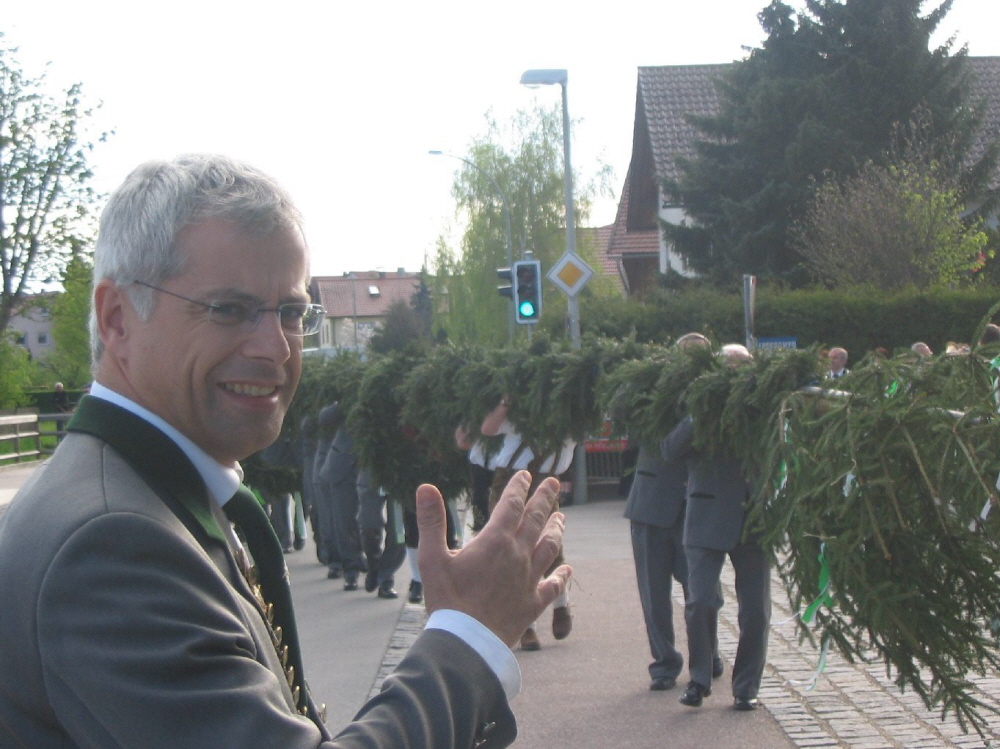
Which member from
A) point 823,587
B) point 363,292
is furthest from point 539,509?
point 363,292

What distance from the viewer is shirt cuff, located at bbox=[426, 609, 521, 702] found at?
1656mm

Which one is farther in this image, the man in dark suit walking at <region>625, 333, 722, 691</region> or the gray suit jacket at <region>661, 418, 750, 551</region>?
the man in dark suit walking at <region>625, 333, 722, 691</region>

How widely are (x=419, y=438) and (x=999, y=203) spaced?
77.1 feet

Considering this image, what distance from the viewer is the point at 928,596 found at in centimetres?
352

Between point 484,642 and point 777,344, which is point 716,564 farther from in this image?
point 484,642

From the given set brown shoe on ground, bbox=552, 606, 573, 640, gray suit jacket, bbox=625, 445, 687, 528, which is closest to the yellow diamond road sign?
brown shoe on ground, bbox=552, 606, 573, 640

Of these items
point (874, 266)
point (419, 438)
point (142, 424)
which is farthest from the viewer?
point (874, 266)

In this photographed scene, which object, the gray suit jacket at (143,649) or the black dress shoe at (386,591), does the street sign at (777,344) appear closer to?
the black dress shoe at (386,591)

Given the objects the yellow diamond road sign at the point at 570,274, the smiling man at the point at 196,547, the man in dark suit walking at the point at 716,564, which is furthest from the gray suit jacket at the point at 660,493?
the yellow diamond road sign at the point at 570,274

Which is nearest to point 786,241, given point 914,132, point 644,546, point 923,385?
point 914,132

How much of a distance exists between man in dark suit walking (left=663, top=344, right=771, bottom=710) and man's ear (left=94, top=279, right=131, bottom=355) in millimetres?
5173

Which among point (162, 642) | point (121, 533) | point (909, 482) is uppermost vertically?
point (121, 533)

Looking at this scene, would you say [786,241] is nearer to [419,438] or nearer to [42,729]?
[419,438]

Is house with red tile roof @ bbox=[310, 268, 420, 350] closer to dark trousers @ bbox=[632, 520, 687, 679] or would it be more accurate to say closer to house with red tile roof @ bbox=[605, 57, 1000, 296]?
house with red tile roof @ bbox=[605, 57, 1000, 296]
